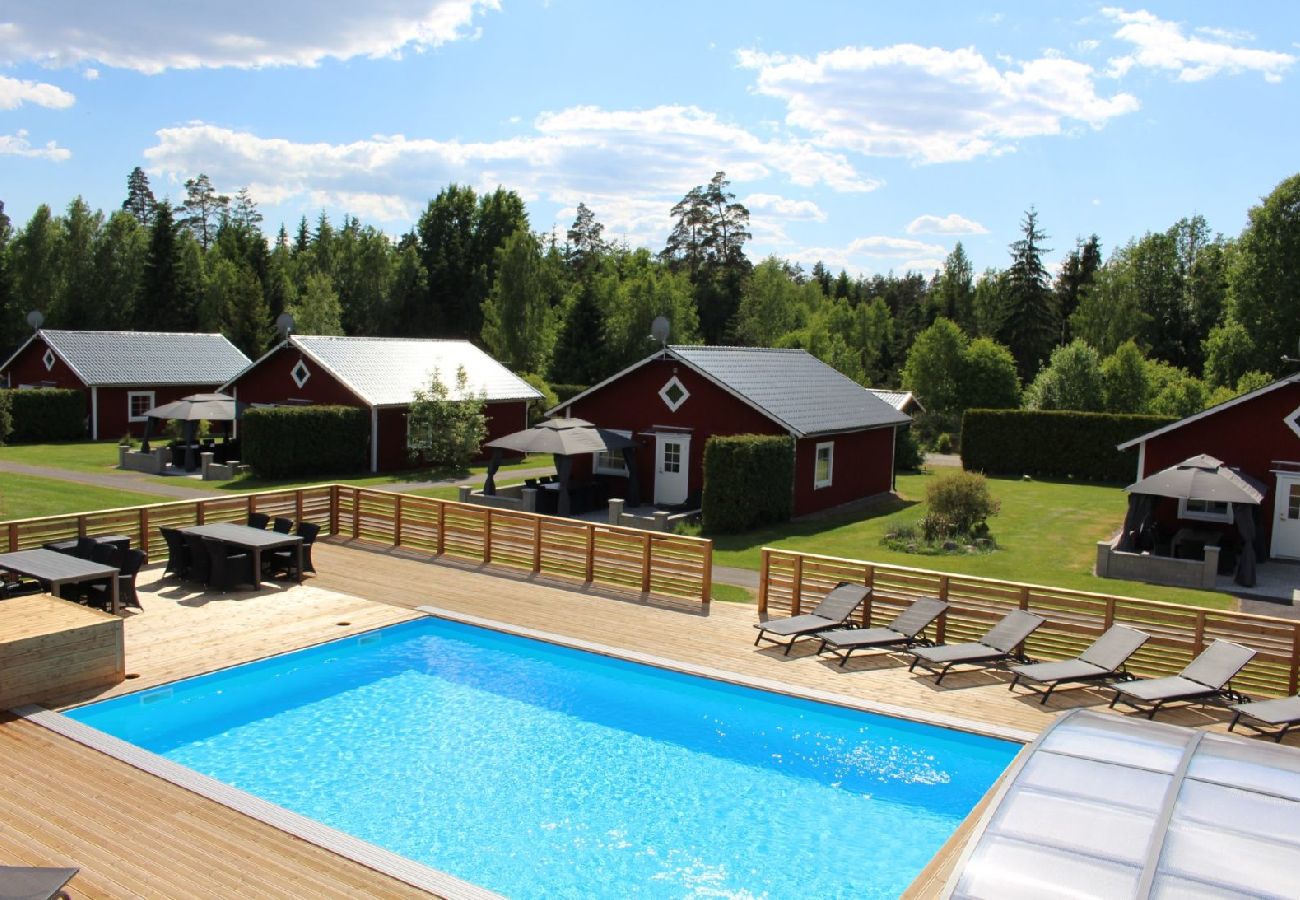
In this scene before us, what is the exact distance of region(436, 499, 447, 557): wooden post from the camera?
1788 cm

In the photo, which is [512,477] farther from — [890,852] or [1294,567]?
[890,852]

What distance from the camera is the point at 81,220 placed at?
67.9 metres

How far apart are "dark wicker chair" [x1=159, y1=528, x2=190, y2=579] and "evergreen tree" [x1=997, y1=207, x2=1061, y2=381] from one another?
58382 mm

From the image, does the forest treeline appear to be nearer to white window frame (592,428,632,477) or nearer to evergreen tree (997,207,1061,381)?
evergreen tree (997,207,1061,381)

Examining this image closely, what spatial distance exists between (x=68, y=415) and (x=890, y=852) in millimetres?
39650

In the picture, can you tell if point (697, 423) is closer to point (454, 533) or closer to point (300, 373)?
point (454, 533)

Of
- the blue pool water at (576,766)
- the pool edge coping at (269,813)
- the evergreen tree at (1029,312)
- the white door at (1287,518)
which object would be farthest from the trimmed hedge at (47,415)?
the evergreen tree at (1029,312)

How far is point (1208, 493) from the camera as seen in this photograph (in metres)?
19.0

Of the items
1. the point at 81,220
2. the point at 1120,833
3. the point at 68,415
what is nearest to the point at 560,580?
the point at 1120,833

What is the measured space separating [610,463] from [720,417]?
12.0 ft

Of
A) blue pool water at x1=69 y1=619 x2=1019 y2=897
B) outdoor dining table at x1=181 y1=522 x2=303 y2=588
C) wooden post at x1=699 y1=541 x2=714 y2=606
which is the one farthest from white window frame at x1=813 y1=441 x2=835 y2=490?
outdoor dining table at x1=181 y1=522 x2=303 y2=588

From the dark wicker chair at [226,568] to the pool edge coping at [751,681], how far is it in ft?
9.24

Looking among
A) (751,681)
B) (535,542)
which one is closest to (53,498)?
(535,542)

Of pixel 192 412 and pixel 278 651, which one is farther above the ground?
pixel 192 412
